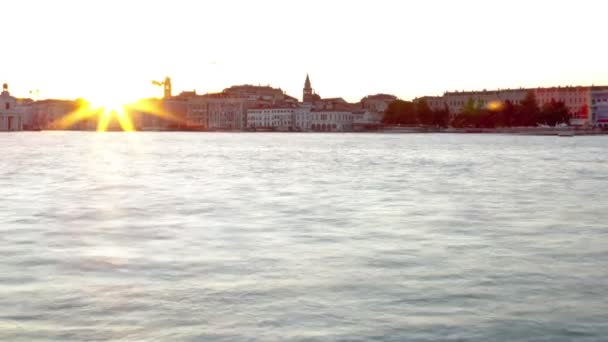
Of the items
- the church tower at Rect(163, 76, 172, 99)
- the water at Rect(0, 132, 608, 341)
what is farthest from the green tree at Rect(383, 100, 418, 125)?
the water at Rect(0, 132, 608, 341)

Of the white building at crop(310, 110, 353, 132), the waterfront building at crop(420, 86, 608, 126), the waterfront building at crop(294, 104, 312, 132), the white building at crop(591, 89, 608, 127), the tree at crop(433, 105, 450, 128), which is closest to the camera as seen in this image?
the white building at crop(591, 89, 608, 127)

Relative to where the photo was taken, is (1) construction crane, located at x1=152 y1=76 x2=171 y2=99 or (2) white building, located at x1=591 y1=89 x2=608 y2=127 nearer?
(2) white building, located at x1=591 y1=89 x2=608 y2=127

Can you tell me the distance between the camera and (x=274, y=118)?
496ft

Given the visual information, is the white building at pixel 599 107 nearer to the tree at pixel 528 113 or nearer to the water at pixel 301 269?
the tree at pixel 528 113

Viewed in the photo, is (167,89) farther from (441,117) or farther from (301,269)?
(301,269)

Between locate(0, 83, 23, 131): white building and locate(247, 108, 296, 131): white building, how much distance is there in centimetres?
3774

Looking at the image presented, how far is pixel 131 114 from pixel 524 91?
82.0m

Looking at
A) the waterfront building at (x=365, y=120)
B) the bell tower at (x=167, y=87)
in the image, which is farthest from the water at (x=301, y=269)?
the bell tower at (x=167, y=87)

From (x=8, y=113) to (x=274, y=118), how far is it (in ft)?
140

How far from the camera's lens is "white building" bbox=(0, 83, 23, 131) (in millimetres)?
141125

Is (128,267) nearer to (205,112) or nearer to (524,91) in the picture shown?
(524,91)

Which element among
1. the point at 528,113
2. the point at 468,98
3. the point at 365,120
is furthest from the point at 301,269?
the point at 365,120

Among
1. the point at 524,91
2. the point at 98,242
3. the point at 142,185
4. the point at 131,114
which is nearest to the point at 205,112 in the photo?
the point at 131,114

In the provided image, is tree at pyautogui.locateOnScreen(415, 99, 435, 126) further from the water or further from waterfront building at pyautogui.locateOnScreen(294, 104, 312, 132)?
the water
